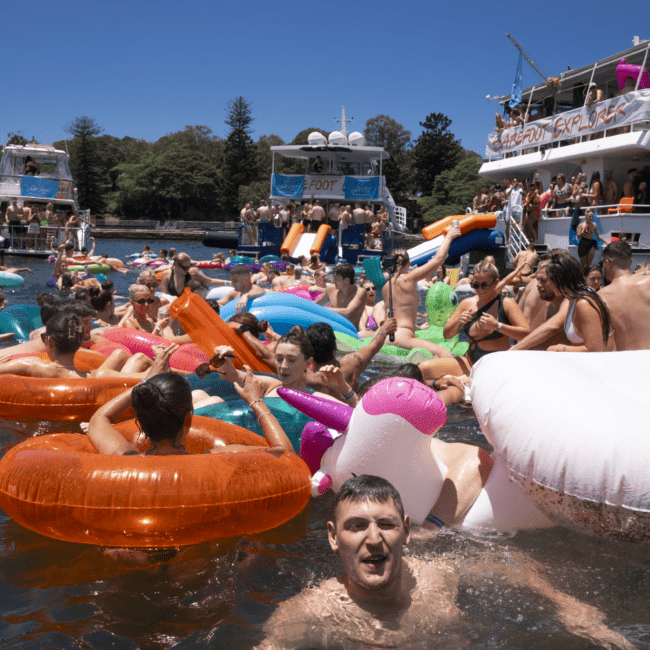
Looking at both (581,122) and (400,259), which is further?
(581,122)

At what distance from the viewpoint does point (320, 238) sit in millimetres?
21891

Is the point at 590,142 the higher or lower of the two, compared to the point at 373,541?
higher

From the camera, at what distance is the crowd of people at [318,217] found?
22.8 meters

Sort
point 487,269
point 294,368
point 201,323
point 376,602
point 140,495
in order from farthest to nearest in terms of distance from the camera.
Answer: point 487,269
point 201,323
point 294,368
point 140,495
point 376,602

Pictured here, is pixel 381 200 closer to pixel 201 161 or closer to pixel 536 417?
pixel 536 417

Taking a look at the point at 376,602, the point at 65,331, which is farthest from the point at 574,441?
the point at 65,331

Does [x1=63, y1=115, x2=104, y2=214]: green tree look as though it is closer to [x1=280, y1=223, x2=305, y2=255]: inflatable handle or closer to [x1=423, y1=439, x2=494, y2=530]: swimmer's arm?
[x1=280, y1=223, x2=305, y2=255]: inflatable handle

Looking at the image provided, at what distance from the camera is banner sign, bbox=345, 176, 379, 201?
2373cm

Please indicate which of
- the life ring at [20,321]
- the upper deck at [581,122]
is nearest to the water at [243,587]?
the life ring at [20,321]

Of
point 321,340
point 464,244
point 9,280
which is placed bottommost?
point 9,280

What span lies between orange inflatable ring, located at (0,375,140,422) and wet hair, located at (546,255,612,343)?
3174 mm

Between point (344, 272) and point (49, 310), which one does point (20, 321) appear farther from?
point (344, 272)

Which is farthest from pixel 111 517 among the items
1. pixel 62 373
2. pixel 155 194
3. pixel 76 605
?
pixel 155 194

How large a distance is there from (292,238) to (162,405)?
66.1ft
